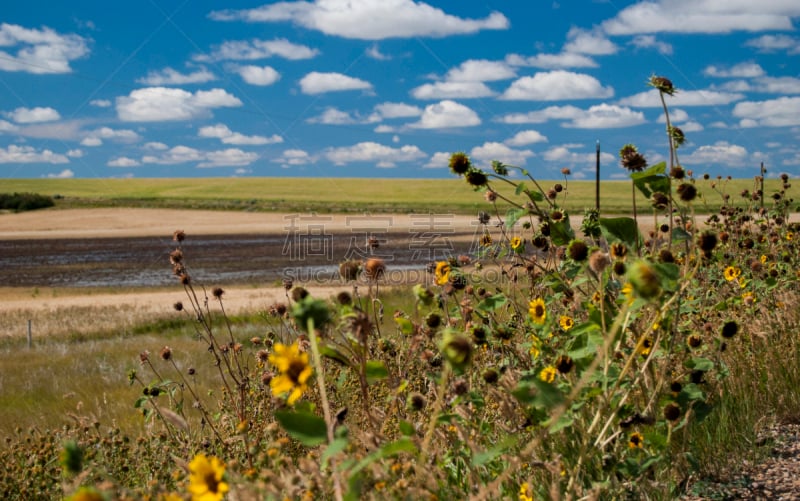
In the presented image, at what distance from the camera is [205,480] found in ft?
5.32

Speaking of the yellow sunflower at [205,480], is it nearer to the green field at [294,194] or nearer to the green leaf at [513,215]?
the green leaf at [513,215]

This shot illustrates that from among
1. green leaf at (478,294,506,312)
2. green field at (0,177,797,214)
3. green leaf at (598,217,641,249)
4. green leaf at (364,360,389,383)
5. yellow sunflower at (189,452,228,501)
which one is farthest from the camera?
green field at (0,177,797,214)

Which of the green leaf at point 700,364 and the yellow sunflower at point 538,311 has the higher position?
the yellow sunflower at point 538,311

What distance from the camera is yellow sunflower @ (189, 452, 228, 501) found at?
1595 mm

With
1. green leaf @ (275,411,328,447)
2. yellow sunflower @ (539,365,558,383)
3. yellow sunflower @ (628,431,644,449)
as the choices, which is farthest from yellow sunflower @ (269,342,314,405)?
yellow sunflower @ (628,431,644,449)

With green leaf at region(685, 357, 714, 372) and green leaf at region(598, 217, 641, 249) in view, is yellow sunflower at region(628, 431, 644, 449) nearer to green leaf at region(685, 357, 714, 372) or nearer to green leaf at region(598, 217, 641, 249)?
green leaf at region(685, 357, 714, 372)

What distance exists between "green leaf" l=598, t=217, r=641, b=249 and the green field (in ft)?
223

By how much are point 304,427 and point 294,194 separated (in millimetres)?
94321

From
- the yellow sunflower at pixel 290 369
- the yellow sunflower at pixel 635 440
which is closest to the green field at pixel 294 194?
the yellow sunflower at pixel 635 440

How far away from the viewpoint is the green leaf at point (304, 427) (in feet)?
5.46

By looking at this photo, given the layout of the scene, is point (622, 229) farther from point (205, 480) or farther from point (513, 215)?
point (205, 480)

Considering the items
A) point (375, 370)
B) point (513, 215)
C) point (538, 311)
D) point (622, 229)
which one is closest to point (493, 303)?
point (538, 311)

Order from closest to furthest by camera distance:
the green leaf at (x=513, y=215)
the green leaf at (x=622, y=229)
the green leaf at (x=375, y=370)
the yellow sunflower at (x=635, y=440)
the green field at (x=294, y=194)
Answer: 1. the green leaf at (x=375, y=370)
2. the yellow sunflower at (x=635, y=440)
3. the green leaf at (x=622, y=229)
4. the green leaf at (x=513, y=215)
5. the green field at (x=294, y=194)

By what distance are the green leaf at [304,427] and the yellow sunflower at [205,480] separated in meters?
0.17
